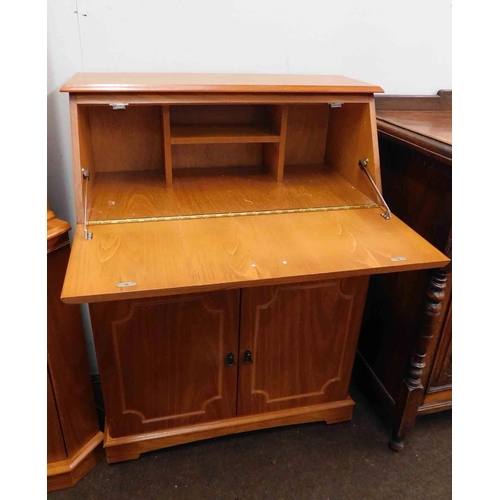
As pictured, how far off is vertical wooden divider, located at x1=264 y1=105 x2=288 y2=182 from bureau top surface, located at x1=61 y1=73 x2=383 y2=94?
98 millimetres

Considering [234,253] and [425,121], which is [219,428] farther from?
[425,121]

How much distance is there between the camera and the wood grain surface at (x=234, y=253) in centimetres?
98

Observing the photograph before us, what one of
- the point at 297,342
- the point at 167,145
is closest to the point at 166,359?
the point at 297,342

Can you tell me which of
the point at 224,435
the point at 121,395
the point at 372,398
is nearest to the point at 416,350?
the point at 372,398

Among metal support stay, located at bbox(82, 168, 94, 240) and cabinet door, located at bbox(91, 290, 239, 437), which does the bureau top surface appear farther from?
cabinet door, located at bbox(91, 290, 239, 437)

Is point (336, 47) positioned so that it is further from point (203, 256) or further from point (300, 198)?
point (203, 256)

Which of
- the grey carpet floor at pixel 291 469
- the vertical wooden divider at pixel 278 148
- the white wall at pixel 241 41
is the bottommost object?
the grey carpet floor at pixel 291 469

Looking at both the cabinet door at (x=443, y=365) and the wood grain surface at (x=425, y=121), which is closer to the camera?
the wood grain surface at (x=425, y=121)

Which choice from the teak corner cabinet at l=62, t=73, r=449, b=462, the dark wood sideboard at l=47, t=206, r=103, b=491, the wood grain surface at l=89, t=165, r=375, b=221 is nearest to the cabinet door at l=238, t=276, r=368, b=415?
the teak corner cabinet at l=62, t=73, r=449, b=462

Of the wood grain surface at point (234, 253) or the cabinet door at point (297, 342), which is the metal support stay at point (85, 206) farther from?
the cabinet door at point (297, 342)

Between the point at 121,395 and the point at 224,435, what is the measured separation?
1.47 ft

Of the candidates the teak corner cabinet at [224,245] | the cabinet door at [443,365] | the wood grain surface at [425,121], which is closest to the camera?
the teak corner cabinet at [224,245]

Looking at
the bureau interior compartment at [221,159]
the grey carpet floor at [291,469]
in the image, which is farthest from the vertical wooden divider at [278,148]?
the grey carpet floor at [291,469]

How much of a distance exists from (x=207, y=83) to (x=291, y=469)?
1.32 metres
